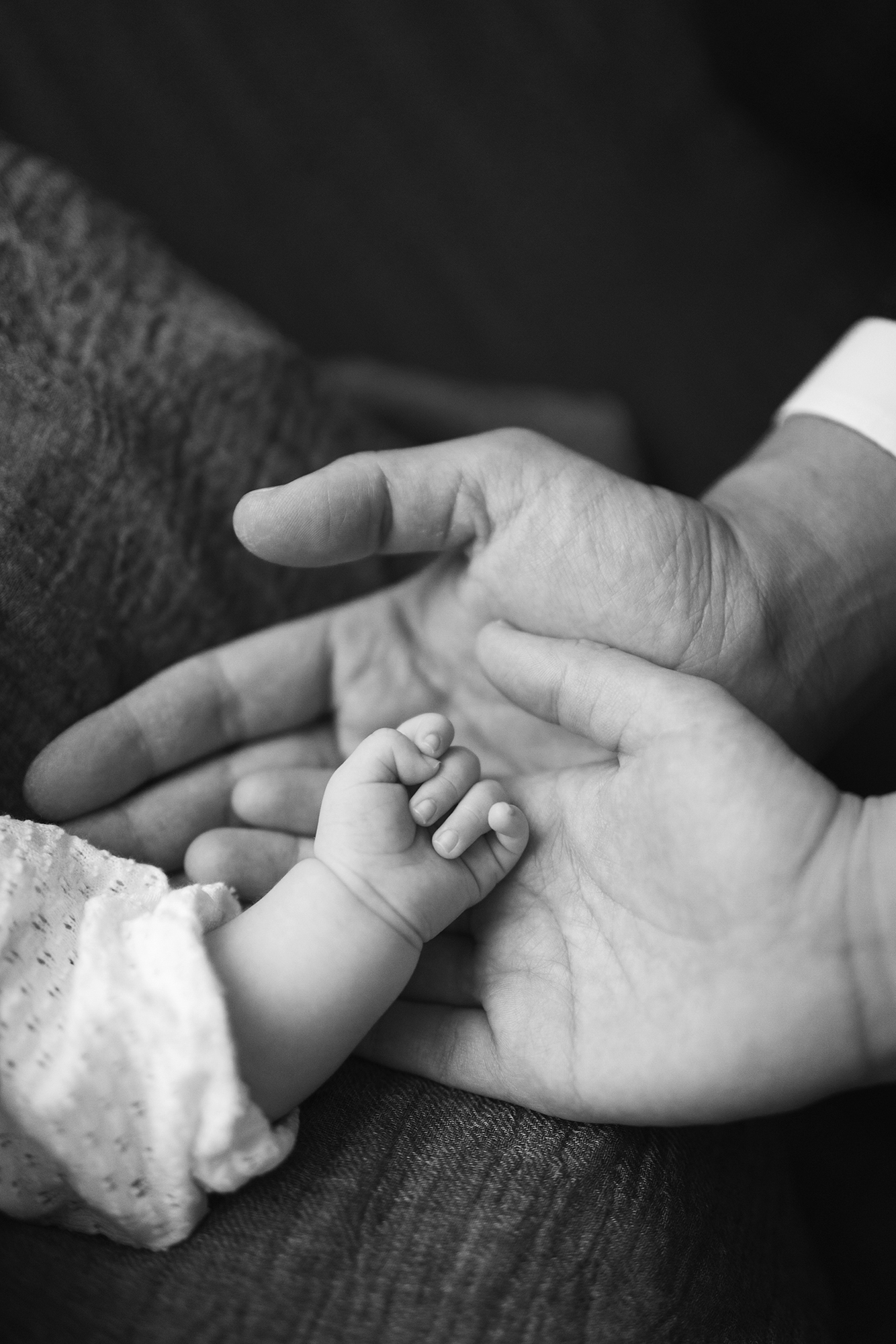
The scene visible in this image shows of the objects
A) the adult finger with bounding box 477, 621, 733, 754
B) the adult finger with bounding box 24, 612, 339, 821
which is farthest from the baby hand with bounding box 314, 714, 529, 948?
the adult finger with bounding box 24, 612, 339, 821

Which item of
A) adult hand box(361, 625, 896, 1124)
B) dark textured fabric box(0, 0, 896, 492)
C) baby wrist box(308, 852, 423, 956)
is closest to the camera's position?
adult hand box(361, 625, 896, 1124)

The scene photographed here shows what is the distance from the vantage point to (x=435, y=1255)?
0.85 meters

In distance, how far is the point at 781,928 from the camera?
0.80 meters

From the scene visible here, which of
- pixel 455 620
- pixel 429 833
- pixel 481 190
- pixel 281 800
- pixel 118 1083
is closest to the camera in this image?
pixel 118 1083

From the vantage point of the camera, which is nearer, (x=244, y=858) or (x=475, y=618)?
(x=244, y=858)

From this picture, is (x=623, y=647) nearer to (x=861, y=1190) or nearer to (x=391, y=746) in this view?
(x=391, y=746)

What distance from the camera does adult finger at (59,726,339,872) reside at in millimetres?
1065

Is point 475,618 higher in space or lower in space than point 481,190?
lower

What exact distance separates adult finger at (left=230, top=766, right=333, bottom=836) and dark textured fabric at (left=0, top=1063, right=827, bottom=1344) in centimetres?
27

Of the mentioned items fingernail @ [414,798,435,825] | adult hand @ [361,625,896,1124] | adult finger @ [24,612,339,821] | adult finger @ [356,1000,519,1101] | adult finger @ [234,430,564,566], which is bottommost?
adult finger @ [356,1000,519,1101]

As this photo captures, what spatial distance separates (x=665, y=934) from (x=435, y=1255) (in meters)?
0.32

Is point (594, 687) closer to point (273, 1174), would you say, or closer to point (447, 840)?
point (447, 840)

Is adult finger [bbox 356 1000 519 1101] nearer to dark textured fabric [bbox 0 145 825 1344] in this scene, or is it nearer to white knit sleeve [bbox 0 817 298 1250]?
dark textured fabric [bbox 0 145 825 1344]

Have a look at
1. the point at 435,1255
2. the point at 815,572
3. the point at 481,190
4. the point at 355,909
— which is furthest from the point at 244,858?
the point at 481,190
